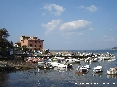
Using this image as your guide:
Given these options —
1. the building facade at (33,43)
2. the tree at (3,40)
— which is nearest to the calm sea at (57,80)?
the tree at (3,40)

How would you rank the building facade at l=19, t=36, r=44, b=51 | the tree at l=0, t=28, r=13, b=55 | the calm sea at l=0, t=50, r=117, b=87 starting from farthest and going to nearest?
the building facade at l=19, t=36, r=44, b=51 → the tree at l=0, t=28, r=13, b=55 → the calm sea at l=0, t=50, r=117, b=87

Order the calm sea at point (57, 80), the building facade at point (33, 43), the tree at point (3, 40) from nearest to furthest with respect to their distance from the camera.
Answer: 1. the calm sea at point (57, 80)
2. the tree at point (3, 40)
3. the building facade at point (33, 43)

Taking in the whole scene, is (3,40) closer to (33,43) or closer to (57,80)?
(57,80)

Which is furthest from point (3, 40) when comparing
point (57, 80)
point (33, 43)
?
point (33, 43)

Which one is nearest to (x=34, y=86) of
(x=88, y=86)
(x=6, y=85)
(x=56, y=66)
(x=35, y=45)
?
(x=6, y=85)

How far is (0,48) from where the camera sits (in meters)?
75.7

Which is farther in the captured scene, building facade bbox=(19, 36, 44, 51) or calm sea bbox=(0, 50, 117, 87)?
building facade bbox=(19, 36, 44, 51)

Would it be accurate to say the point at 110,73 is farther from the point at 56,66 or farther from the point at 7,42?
the point at 7,42

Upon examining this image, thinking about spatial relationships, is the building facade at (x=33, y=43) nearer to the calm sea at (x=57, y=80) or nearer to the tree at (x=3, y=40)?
the tree at (x=3, y=40)

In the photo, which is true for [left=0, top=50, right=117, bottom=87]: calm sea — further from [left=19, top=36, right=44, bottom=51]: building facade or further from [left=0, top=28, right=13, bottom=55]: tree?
[left=19, top=36, right=44, bottom=51]: building facade

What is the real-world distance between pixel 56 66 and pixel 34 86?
30452mm

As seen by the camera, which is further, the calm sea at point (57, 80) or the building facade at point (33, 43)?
the building facade at point (33, 43)

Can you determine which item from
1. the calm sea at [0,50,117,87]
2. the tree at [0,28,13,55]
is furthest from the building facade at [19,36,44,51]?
the calm sea at [0,50,117,87]

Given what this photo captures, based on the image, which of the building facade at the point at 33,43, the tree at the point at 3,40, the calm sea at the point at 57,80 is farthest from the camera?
the building facade at the point at 33,43
